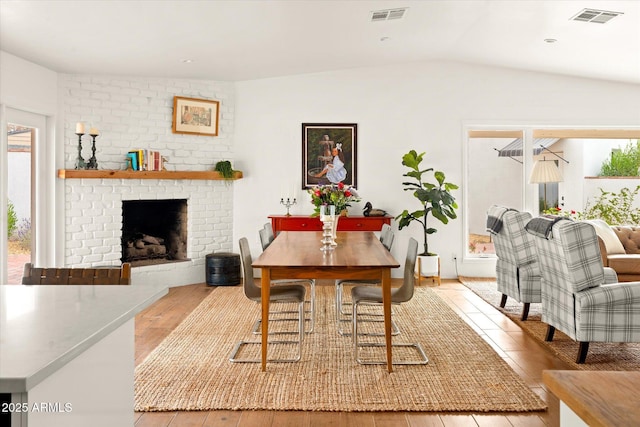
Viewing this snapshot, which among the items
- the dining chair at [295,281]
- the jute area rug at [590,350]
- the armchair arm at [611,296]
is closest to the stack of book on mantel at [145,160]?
the dining chair at [295,281]

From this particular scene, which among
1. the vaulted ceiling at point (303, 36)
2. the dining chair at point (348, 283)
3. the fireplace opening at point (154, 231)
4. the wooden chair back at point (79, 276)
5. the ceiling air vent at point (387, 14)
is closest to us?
the wooden chair back at point (79, 276)

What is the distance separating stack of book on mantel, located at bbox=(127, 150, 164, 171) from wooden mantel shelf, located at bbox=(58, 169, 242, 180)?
113 millimetres

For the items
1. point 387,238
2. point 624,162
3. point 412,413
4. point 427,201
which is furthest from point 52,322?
point 624,162

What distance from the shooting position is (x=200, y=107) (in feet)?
22.5

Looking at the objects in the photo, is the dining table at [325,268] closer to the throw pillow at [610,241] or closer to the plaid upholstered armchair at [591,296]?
the plaid upholstered armchair at [591,296]

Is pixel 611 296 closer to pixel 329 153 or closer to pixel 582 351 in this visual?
pixel 582 351

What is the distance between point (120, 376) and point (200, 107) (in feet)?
18.5

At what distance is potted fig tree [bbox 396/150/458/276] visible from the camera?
672 centimetres

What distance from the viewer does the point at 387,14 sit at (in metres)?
5.15

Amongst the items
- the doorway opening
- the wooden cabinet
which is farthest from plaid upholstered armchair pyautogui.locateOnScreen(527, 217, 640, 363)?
the doorway opening

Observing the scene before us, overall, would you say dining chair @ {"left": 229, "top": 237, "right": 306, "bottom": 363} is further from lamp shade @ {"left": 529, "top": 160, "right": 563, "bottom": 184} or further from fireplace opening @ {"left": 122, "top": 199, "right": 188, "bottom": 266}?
lamp shade @ {"left": 529, "top": 160, "right": 563, "bottom": 184}

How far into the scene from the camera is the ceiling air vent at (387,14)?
506 cm

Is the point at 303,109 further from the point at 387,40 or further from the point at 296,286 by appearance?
the point at 296,286

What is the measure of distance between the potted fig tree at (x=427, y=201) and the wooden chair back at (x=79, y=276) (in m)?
5.02
